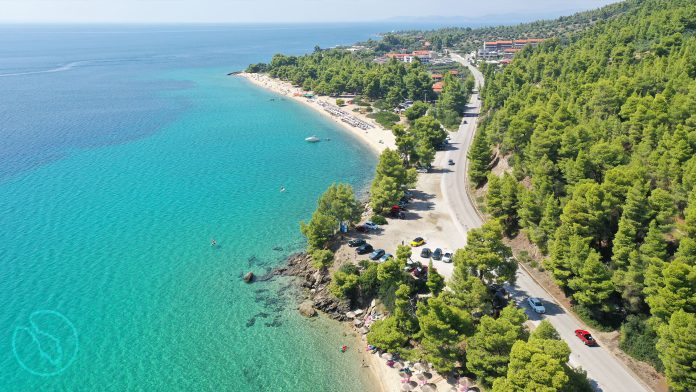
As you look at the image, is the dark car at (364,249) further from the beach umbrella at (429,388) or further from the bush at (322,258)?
the beach umbrella at (429,388)

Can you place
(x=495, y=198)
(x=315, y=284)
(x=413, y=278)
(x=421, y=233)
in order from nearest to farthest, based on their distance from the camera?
(x=413, y=278)
(x=315, y=284)
(x=495, y=198)
(x=421, y=233)

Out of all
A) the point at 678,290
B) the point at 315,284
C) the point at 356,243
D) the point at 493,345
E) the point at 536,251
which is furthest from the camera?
the point at 356,243

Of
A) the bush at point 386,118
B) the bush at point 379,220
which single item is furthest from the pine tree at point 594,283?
the bush at point 386,118

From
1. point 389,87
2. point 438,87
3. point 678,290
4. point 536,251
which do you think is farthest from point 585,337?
point 438,87

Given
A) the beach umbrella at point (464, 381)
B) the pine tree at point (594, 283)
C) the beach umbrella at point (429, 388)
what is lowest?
the beach umbrella at point (429, 388)

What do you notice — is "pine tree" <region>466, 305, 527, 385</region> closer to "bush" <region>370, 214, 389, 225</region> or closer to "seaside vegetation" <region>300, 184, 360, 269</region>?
"seaside vegetation" <region>300, 184, 360, 269</region>

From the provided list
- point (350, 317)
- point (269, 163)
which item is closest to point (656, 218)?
point (350, 317)

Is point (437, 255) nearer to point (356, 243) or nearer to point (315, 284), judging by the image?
point (356, 243)
